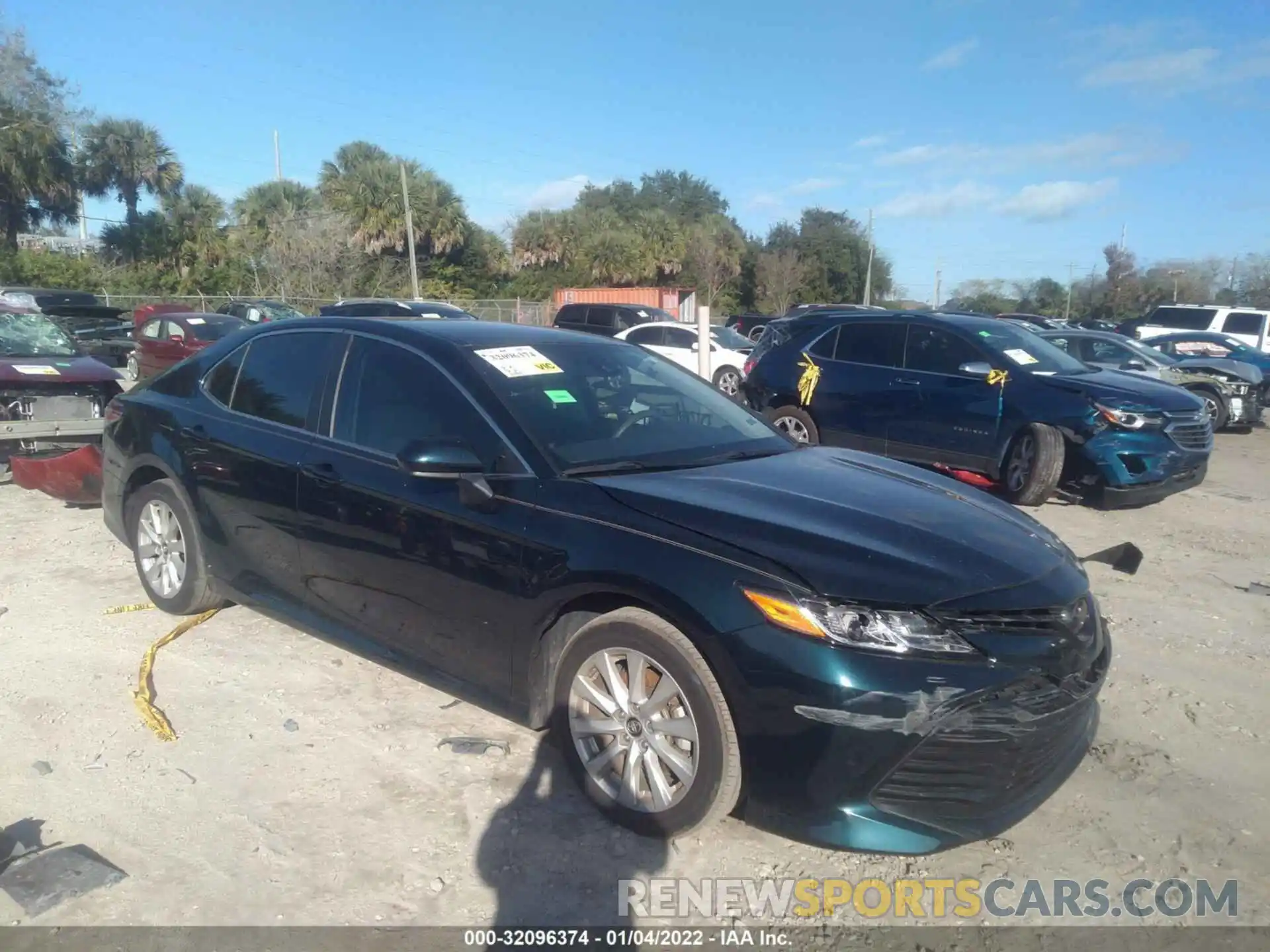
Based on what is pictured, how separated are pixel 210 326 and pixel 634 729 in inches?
653

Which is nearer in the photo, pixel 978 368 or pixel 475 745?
pixel 475 745

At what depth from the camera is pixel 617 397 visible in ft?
13.9

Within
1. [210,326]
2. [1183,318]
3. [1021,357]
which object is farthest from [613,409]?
[1183,318]

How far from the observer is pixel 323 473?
4172 mm

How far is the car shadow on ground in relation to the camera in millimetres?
2969

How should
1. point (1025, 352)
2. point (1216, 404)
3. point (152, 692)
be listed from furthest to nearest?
point (1216, 404) → point (1025, 352) → point (152, 692)

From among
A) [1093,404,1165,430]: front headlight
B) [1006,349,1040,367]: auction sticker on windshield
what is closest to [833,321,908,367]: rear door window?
[1006,349,1040,367]: auction sticker on windshield

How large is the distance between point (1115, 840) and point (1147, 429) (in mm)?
5756

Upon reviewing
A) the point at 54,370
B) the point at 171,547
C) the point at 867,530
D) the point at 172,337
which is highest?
the point at 172,337

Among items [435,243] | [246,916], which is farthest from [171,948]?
[435,243]

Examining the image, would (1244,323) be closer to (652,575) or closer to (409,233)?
(652,575)

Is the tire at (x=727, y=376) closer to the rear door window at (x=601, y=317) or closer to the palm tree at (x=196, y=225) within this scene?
the rear door window at (x=601, y=317)

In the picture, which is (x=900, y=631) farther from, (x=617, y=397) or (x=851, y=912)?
(x=617, y=397)

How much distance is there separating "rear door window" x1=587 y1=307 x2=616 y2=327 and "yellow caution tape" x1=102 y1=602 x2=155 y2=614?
737 inches
